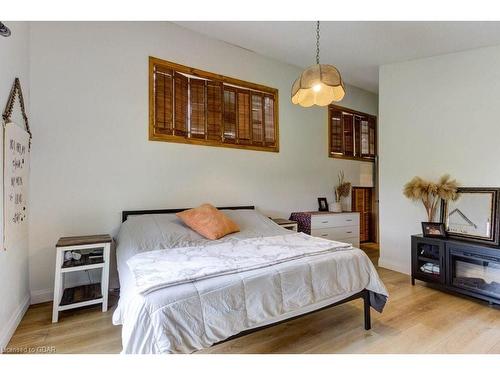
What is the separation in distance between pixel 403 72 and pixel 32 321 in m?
5.01

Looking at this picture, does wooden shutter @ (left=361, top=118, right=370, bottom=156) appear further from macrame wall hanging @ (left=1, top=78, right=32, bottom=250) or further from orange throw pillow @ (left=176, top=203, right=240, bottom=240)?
macrame wall hanging @ (left=1, top=78, right=32, bottom=250)

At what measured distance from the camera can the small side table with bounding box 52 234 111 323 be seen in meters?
2.23

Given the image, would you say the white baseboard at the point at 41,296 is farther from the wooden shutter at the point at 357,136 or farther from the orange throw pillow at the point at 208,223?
the wooden shutter at the point at 357,136

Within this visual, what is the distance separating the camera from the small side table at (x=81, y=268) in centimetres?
223

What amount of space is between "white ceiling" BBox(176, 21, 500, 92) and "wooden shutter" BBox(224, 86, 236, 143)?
654 millimetres

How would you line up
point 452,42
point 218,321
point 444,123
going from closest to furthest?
point 218,321
point 452,42
point 444,123

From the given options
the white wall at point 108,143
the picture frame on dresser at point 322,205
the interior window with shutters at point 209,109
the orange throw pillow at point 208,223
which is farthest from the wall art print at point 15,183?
the picture frame on dresser at point 322,205

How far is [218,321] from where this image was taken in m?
1.47

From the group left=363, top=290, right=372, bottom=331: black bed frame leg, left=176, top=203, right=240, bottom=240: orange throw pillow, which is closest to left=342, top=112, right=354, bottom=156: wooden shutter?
left=176, top=203, right=240, bottom=240: orange throw pillow

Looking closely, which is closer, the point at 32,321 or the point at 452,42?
the point at 32,321

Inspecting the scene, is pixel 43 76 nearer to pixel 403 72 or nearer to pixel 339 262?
pixel 339 262

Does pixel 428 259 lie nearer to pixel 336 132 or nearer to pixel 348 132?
pixel 336 132

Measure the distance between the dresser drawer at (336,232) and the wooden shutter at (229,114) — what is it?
1837 millimetres
